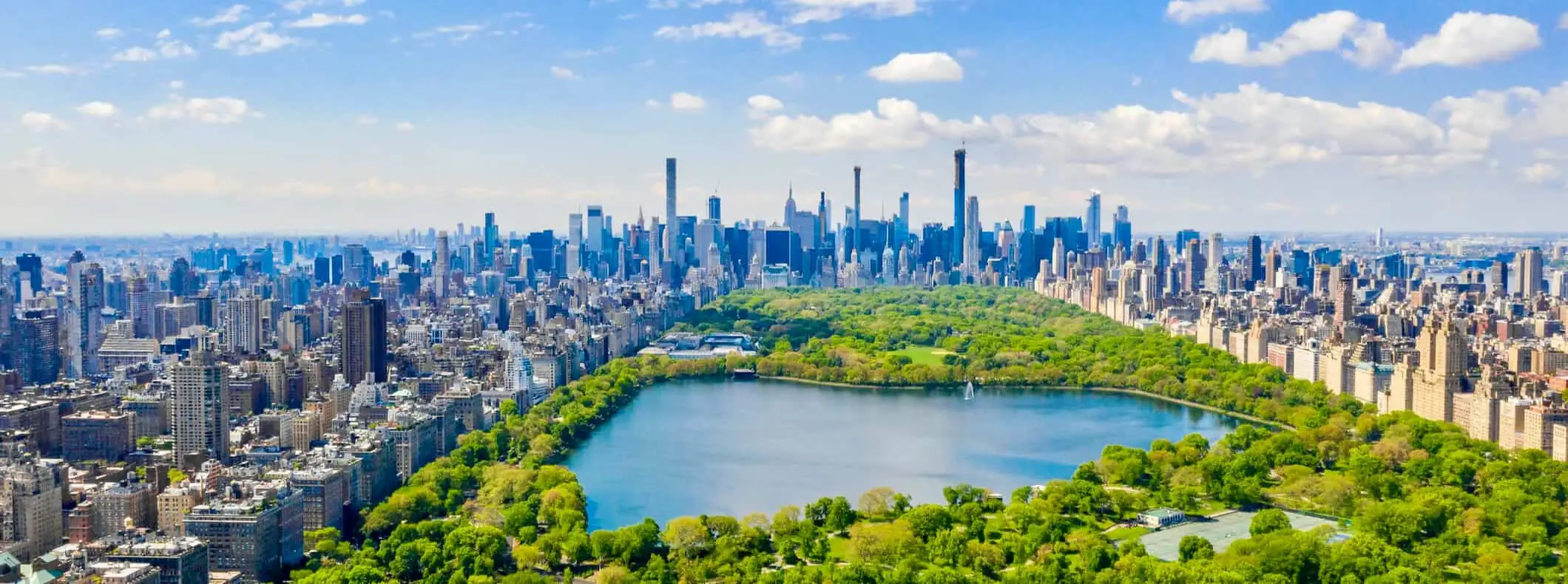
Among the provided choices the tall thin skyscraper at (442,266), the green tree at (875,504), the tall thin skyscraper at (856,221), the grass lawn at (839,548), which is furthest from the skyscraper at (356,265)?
the grass lawn at (839,548)

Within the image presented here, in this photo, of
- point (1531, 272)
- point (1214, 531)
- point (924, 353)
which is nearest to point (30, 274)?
point (924, 353)

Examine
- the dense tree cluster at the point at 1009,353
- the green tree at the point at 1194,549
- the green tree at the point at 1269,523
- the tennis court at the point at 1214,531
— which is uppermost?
the dense tree cluster at the point at 1009,353

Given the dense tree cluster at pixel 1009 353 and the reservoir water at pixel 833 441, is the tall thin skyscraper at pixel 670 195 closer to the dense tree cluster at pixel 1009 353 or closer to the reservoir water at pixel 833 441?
the dense tree cluster at pixel 1009 353

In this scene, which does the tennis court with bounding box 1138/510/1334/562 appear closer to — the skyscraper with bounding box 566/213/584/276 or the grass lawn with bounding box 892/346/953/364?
the grass lawn with bounding box 892/346/953/364

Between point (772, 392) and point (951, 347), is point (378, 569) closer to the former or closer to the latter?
point (772, 392)

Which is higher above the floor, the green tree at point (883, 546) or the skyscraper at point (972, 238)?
the skyscraper at point (972, 238)

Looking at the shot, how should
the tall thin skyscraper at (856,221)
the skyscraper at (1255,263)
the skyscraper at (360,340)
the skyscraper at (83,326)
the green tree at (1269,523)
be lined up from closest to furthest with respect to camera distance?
the green tree at (1269,523) → the skyscraper at (360,340) → the skyscraper at (83,326) → the skyscraper at (1255,263) → the tall thin skyscraper at (856,221)

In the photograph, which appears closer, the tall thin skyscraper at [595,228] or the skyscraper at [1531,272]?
the skyscraper at [1531,272]

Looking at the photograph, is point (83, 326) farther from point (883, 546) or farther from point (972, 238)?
point (972, 238)
